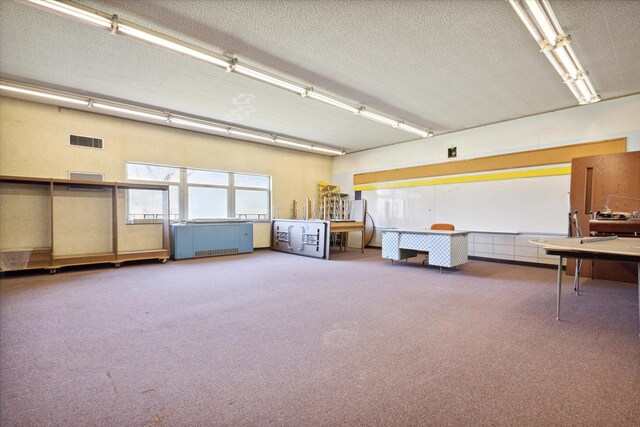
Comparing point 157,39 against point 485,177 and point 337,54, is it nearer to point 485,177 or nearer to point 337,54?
point 337,54

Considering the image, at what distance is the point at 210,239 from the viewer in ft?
23.7

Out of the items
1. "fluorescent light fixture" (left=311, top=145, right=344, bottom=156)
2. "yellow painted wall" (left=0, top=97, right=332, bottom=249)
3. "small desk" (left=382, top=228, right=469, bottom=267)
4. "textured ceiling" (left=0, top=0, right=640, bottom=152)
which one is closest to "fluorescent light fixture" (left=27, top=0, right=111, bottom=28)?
"textured ceiling" (left=0, top=0, right=640, bottom=152)

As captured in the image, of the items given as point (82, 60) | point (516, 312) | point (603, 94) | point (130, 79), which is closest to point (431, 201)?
point (603, 94)

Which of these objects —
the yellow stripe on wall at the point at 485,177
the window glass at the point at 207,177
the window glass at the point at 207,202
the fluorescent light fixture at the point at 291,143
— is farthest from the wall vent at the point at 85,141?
the yellow stripe on wall at the point at 485,177

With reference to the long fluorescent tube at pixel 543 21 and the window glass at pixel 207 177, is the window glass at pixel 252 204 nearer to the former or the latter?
the window glass at pixel 207 177

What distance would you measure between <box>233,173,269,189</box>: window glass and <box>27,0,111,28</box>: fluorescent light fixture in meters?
5.31

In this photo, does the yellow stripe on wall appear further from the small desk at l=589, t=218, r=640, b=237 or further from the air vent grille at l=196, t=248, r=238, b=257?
the air vent grille at l=196, t=248, r=238, b=257

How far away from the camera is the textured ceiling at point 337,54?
3.04 meters

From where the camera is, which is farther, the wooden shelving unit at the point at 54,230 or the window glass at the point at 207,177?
the window glass at the point at 207,177

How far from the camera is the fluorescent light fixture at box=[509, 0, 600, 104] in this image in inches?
112

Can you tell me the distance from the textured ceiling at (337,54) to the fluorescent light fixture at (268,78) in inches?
4.6

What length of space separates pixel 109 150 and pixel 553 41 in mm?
7857

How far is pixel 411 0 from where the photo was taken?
2.85m

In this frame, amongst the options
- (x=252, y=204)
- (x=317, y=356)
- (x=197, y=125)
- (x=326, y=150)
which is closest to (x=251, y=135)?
(x=197, y=125)
